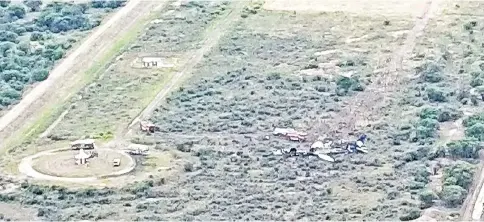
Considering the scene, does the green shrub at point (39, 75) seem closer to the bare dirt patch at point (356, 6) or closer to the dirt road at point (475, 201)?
the bare dirt patch at point (356, 6)

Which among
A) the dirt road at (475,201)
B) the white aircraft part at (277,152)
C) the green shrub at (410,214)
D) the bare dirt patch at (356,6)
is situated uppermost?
the bare dirt patch at (356,6)

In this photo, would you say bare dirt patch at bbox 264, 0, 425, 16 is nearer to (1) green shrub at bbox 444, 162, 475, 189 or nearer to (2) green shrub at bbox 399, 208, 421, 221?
(1) green shrub at bbox 444, 162, 475, 189

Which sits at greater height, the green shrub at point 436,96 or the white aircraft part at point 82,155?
the green shrub at point 436,96

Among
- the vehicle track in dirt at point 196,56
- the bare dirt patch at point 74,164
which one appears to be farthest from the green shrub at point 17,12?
the bare dirt patch at point 74,164

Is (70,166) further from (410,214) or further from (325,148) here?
(410,214)

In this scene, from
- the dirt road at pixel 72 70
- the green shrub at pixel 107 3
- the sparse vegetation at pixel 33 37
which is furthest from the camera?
the green shrub at pixel 107 3

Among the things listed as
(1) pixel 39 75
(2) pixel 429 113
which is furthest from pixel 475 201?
(1) pixel 39 75
